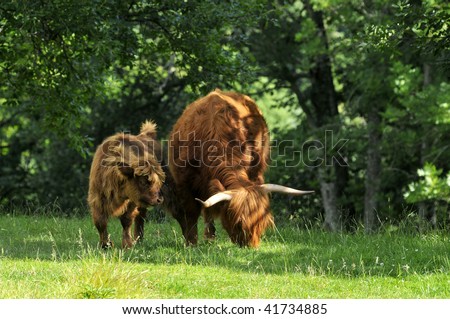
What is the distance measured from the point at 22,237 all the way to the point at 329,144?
12392 mm

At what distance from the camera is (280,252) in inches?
377

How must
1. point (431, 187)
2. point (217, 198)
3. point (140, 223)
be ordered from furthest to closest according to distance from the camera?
point (431, 187), point (140, 223), point (217, 198)

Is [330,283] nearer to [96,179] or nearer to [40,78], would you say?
[96,179]

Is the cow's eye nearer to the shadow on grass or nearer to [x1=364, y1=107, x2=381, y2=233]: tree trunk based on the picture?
the shadow on grass

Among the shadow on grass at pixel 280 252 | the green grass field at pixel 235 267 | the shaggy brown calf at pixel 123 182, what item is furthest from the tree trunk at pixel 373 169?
the shaggy brown calf at pixel 123 182

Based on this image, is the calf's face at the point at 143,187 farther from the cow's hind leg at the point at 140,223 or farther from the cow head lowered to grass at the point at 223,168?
the cow's hind leg at the point at 140,223

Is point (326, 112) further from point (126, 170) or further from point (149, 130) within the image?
point (126, 170)

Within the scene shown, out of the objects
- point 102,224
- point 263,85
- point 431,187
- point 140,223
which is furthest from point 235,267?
point 263,85

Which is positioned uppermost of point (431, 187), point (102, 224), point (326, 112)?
point (326, 112)

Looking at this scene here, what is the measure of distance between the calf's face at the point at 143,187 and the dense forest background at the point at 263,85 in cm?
274

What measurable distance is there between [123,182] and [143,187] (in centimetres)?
29

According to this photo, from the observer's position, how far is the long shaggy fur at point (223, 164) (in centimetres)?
967

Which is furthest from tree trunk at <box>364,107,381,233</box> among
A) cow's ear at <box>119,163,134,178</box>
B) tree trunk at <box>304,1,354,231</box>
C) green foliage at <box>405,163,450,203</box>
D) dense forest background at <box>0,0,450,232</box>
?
cow's ear at <box>119,163,134,178</box>

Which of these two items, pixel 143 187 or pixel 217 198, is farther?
pixel 143 187
